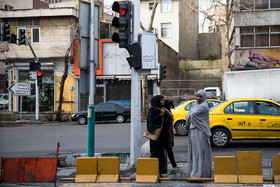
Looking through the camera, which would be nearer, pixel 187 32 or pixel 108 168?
pixel 108 168

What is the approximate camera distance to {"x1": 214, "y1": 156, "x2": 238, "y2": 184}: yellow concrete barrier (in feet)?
22.6

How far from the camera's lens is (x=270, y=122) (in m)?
11.8

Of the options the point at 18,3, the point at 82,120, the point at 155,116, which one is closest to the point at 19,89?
the point at 82,120

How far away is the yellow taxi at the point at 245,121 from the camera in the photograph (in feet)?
38.7

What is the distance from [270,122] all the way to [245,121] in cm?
78

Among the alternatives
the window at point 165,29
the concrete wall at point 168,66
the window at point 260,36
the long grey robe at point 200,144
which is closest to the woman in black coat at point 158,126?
the long grey robe at point 200,144

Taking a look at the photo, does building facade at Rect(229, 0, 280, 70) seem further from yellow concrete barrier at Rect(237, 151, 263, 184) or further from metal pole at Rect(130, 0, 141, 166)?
yellow concrete barrier at Rect(237, 151, 263, 184)

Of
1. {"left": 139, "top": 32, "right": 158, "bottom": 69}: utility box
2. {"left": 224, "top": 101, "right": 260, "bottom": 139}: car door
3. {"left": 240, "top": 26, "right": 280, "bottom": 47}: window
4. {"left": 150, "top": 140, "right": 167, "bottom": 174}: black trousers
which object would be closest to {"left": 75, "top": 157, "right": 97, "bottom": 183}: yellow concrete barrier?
{"left": 150, "top": 140, "right": 167, "bottom": 174}: black trousers

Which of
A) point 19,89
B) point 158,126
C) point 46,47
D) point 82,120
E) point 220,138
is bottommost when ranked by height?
Answer: point 82,120

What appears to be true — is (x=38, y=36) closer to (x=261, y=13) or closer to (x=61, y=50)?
(x=61, y=50)

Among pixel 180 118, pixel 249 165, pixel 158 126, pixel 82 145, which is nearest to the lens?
pixel 249 165

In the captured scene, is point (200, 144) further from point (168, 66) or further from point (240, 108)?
point (168, 66)

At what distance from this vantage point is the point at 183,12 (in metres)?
43.9

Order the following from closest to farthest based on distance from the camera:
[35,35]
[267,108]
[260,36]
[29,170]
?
[29,170], [267,108], [260,36], [35,35]
